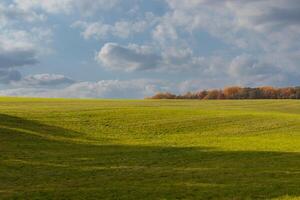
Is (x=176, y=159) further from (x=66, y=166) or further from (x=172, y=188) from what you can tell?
(x=172, y=188)

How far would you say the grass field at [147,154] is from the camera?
70.0ft

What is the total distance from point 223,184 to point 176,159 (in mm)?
9328

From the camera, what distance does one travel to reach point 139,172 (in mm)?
26141

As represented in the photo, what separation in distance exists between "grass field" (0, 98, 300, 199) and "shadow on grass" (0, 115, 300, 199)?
4 centimetres

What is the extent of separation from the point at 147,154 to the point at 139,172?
8212mm

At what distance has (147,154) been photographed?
34344mm

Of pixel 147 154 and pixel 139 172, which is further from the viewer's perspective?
pixel 147 154

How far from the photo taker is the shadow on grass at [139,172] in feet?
67.4

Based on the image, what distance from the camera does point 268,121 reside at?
198 ft

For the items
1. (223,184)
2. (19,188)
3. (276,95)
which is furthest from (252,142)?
(276,95)

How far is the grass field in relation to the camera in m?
21.3

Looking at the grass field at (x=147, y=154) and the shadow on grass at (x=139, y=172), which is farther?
the grass field at (x=147, y=154)

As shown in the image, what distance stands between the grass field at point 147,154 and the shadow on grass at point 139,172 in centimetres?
4

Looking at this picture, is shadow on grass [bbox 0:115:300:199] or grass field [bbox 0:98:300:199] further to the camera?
grass field [bbox 0:98:300:199]
